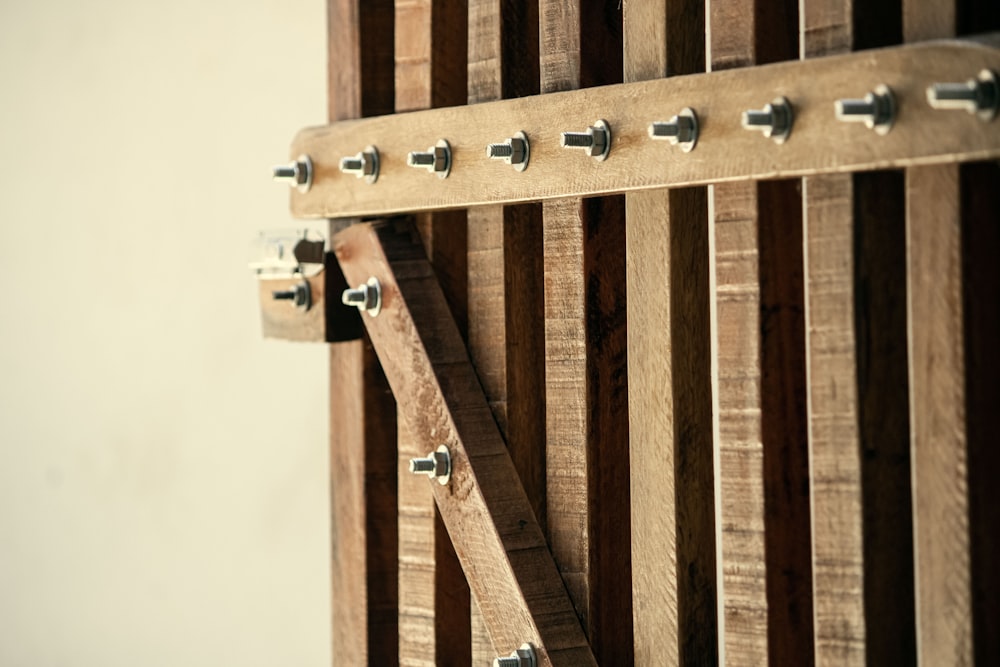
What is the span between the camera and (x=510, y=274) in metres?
2.37

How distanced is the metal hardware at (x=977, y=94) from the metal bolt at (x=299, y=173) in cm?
127

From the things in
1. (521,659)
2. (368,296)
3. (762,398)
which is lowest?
(521,659)

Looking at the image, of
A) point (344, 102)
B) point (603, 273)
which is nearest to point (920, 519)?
point (603, 273)

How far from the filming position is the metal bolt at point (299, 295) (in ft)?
8.50

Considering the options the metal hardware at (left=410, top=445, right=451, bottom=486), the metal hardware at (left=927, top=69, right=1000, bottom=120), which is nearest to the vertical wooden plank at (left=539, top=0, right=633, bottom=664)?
the metal hardware at (left=410, top=445, right=451, bottom=486)

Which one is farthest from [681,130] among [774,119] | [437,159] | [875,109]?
[437,159]

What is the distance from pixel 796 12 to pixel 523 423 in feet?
2.74

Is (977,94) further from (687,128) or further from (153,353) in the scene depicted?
(153,353)

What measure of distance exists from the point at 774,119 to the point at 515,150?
483 millimetres

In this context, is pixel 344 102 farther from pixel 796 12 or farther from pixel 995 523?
pixel 995 523

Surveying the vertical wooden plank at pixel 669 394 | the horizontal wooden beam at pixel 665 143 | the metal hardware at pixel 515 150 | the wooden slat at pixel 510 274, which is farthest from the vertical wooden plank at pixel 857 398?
the wooden slat at pixel 510 274

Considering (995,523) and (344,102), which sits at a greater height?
Answer: (344,102)

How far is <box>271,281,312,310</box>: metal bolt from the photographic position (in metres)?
2.59

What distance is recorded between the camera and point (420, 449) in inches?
94.7
